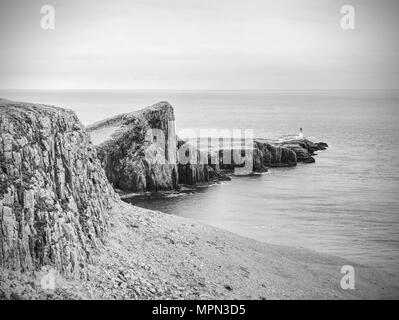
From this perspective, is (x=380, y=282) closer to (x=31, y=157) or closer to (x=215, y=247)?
(x=215, y=247)

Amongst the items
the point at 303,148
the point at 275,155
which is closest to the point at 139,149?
the point at 275,155

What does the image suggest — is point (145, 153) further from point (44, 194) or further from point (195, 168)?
point (44, 194)

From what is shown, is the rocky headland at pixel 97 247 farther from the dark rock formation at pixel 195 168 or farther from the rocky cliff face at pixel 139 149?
the dark rock formation at pixel 195 168

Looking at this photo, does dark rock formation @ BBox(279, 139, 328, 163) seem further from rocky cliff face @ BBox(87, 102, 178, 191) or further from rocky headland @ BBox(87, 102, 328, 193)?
rocky cliff face @ BBox(87, 102, 178, 191)

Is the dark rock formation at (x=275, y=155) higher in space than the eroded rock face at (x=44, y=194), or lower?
lower

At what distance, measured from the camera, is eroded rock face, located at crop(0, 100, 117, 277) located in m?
31.0

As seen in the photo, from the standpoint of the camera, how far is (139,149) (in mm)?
82688

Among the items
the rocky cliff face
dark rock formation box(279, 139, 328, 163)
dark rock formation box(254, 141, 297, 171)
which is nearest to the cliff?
the rocky cliff face

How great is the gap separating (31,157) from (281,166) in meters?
79.9

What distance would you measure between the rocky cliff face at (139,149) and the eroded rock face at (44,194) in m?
41.0

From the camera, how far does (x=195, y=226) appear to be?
4931cm

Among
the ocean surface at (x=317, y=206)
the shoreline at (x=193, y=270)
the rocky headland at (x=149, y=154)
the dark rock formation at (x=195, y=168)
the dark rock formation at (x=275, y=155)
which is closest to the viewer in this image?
the shoreline at (x=193, y=270)

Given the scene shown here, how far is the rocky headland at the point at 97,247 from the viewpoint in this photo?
102ft

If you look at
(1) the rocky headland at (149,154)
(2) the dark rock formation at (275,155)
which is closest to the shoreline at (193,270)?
(1) the rocky headland at (149,154)
